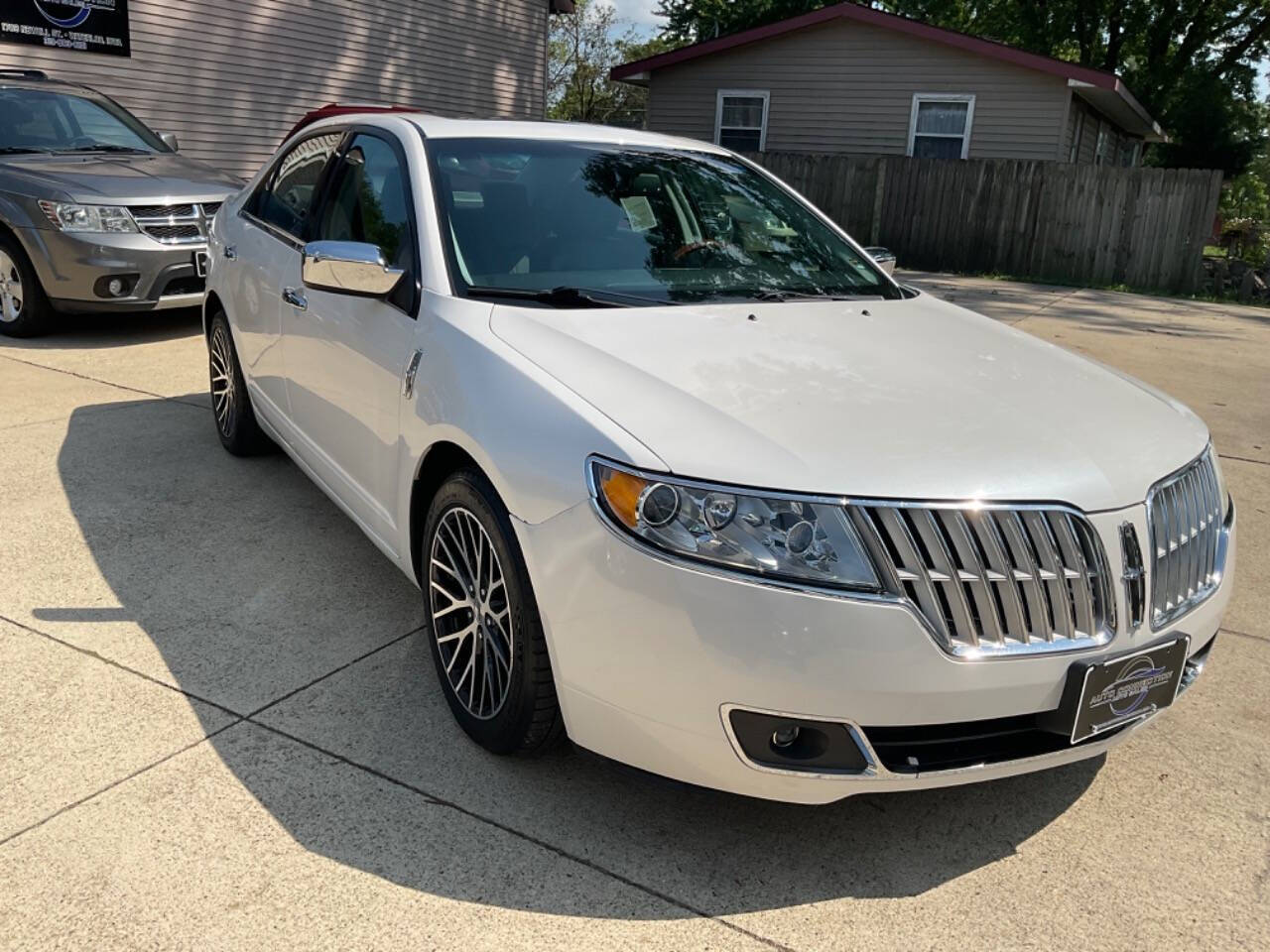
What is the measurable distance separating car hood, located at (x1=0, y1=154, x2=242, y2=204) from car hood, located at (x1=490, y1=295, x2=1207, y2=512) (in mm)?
5803

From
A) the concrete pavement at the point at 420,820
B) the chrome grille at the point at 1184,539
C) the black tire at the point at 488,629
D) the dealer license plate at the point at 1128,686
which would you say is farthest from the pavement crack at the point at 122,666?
the chrome grille at the point at 1184,539

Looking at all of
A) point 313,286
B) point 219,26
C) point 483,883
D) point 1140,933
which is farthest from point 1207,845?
point 219,26

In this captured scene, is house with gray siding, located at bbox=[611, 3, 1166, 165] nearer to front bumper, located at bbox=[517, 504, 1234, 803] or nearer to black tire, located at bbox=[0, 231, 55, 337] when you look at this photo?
black tire, located at bbox=[0, 231, 55, 337]

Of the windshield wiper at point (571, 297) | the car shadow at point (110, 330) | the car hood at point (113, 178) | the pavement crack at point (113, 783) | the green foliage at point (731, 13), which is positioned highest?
the green foliage at point (731, 13)

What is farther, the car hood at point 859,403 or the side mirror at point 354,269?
the side mirror at point 354,269

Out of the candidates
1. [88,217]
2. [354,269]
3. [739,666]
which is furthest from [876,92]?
[739,666]

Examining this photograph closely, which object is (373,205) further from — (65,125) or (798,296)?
(65,125)

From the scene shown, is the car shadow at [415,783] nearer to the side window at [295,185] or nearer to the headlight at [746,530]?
the headlight at [746,530]

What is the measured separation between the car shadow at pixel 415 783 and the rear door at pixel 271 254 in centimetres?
76

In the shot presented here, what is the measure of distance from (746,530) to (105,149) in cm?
828

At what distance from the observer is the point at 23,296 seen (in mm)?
7664

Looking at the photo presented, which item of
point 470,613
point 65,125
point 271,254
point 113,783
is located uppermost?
point 65,125

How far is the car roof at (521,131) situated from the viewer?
3720 millimetres

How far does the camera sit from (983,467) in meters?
→ 2.30
